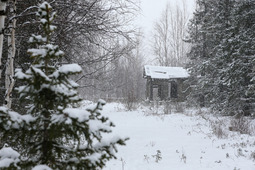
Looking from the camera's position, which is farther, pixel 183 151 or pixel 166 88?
Result: pixel 166 88

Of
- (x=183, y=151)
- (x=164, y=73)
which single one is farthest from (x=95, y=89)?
(x=164, y=73)

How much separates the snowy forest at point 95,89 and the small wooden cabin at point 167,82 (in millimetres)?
8088

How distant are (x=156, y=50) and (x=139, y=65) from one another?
28.9 ft

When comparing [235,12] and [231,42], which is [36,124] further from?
A: [235,12]

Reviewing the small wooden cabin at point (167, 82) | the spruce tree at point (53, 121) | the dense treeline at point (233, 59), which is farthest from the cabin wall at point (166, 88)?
the spruce tree at point (53, 121)

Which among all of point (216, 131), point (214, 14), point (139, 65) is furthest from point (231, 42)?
point (139, 65)

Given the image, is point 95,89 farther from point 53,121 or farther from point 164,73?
point 164,73

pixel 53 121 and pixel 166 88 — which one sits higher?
pixel 53 121

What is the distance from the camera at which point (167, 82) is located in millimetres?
28062

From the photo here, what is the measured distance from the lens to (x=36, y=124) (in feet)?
5.64

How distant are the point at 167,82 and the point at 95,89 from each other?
70.9 feet

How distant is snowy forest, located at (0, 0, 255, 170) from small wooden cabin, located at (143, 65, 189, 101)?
8.09m

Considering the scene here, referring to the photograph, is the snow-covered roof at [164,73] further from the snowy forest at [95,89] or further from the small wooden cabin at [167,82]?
the snowy forest at [95,89]

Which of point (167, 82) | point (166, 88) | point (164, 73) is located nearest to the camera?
point (164, 73)
